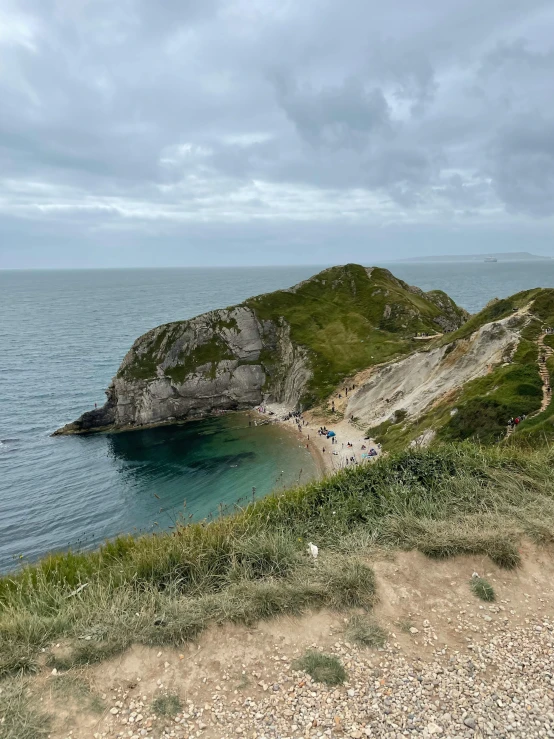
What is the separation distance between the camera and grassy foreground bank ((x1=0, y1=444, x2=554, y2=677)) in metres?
9.79

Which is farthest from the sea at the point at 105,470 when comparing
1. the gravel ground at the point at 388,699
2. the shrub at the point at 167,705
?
the shrub at the point at 167,705

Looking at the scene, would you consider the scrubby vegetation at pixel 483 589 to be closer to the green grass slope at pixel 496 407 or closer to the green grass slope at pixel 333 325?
the green grass slope at pixel 496 407

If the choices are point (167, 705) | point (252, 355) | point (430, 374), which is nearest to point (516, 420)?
point (430, 374)

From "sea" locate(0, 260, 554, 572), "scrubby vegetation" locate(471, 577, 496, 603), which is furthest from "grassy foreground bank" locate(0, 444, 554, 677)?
"sea" locate(0, 260, 554, 572)

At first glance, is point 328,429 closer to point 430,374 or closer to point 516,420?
point 430,374

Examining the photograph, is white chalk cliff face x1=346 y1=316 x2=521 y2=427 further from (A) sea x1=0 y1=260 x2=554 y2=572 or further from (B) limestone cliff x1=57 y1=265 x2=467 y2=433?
(A) sea x1=0 y1=260 x2=554 y2=572

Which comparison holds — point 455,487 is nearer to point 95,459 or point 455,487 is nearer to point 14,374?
point 95,459

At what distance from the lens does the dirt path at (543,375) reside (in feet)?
131

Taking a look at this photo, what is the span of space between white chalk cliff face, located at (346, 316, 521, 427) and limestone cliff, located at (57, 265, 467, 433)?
9.68 metres

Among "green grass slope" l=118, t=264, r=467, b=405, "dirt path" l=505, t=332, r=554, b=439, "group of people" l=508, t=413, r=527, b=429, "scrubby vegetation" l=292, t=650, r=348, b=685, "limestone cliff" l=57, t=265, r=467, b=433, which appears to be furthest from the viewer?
"green grass slope" l=118, t=264, r=467, b=405

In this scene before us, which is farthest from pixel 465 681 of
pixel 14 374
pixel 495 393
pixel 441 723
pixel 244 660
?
pixel 14 374

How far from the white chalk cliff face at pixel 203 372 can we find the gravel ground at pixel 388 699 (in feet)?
233

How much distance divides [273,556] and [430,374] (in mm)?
57706

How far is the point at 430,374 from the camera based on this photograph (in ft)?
211
